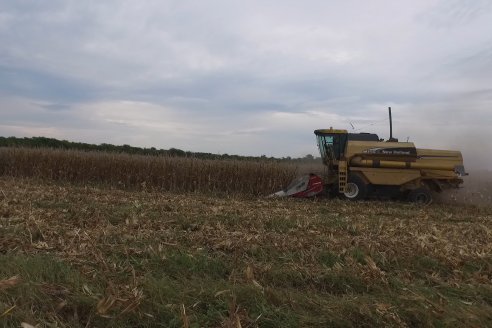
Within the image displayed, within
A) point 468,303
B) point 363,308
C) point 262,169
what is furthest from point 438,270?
point 262,169

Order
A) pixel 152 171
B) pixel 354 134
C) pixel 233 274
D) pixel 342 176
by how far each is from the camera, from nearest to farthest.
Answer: pixel 233 274 < pixel 342 176 < pixel 354 134 < pixel 152 171

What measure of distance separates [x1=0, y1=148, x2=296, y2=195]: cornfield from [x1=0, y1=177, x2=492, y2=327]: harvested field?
35.3ft

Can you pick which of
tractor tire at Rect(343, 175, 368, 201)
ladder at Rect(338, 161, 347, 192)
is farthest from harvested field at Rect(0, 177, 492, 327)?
ladder at Rect(338, 161, 347, 192)

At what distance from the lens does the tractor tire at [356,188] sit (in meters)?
14.5

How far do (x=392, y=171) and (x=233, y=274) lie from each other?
11.0 metres

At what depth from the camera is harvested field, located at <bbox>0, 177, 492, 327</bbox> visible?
139 inches

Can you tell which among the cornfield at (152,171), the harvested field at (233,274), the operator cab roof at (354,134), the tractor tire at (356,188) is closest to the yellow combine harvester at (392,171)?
the tractor tire at (356,188)

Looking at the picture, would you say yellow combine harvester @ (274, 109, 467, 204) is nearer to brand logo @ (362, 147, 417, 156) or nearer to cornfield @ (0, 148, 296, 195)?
brand logo @ (362, 147, 417, 156)

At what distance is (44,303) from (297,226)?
15.2 feet

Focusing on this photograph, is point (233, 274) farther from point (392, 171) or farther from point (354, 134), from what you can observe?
point (354, 134)

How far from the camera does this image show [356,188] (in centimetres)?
1454

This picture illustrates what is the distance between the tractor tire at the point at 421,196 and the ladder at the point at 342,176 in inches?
82.5

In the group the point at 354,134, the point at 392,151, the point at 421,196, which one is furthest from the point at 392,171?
the point at 354,134

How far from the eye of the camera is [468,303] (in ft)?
12.9
